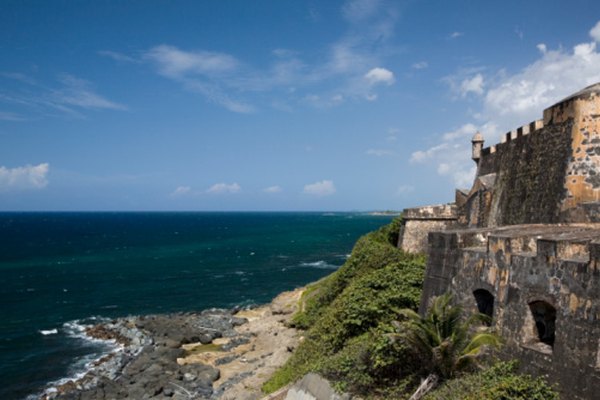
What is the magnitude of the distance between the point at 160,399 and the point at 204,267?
47180 mm

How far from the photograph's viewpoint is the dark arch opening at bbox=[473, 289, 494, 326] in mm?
13151

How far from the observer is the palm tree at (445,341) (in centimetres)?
1180

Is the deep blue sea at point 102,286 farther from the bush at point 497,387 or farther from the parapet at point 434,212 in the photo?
the bush at point 497,387

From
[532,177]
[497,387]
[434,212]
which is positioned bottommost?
[497,387]

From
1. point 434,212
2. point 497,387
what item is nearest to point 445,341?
point 497,387

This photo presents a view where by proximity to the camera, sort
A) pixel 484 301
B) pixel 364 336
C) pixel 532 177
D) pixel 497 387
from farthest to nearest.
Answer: pixel 364 336
pixel 532 177
pixel 484 301
pixel 497 387

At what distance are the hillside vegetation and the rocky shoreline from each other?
3.10 m

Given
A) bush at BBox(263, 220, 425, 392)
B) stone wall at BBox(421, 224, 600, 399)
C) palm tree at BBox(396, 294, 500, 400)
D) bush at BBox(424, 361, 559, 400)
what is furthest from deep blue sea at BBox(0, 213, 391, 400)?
stone wall at BBox(421, 224, 600, 399)

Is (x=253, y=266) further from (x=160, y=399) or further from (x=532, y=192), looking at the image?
(x=532, y=192)

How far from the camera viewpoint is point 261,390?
22094 millimetres

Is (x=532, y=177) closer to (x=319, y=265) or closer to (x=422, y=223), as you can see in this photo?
(x=422, y=223)

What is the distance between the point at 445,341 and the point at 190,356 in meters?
23.8

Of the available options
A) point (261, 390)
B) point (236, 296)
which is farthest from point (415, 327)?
point (236, 296)

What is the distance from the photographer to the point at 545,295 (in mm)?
10508
